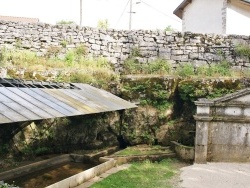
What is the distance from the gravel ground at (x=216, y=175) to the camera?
8.18 meters

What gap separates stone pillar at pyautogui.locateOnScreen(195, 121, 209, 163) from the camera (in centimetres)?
1038

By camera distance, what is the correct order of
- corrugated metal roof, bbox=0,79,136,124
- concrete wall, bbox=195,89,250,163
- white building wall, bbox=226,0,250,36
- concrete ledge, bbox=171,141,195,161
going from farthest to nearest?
white building wall, bbox=226,0,250,36
concrete ledge, bbox=171,141,195,161
concrete wall, bbox=195,89,250,163
corrugated metal roof, bbox=0,79,136,124

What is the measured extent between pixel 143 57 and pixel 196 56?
2281 millimetres

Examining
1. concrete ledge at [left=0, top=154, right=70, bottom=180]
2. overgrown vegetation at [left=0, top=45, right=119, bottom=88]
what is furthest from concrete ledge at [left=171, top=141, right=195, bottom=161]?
overgrown vegetation at [left=0, top=45, right=119, bottom=88]

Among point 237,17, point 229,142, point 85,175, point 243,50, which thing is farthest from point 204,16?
point 85,175

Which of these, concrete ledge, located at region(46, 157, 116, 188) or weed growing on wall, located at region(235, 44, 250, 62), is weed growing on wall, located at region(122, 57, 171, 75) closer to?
weed growing on wall, located at region(235, 44, 250, 62)

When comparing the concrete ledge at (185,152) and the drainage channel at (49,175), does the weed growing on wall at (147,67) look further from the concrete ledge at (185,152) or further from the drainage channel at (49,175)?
the drainage channel at (49,175)

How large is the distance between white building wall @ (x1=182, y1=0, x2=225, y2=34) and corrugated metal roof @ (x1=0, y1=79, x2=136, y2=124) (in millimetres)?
7962

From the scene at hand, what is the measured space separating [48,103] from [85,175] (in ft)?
6.61

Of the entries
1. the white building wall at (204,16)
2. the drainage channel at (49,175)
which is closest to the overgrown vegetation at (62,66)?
the drainage channel at (49,175)

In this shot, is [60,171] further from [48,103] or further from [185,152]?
[185,152]

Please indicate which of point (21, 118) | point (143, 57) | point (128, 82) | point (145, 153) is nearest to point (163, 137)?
point (145, 153)

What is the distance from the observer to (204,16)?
17328mm

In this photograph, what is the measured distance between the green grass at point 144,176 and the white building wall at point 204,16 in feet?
27.5
